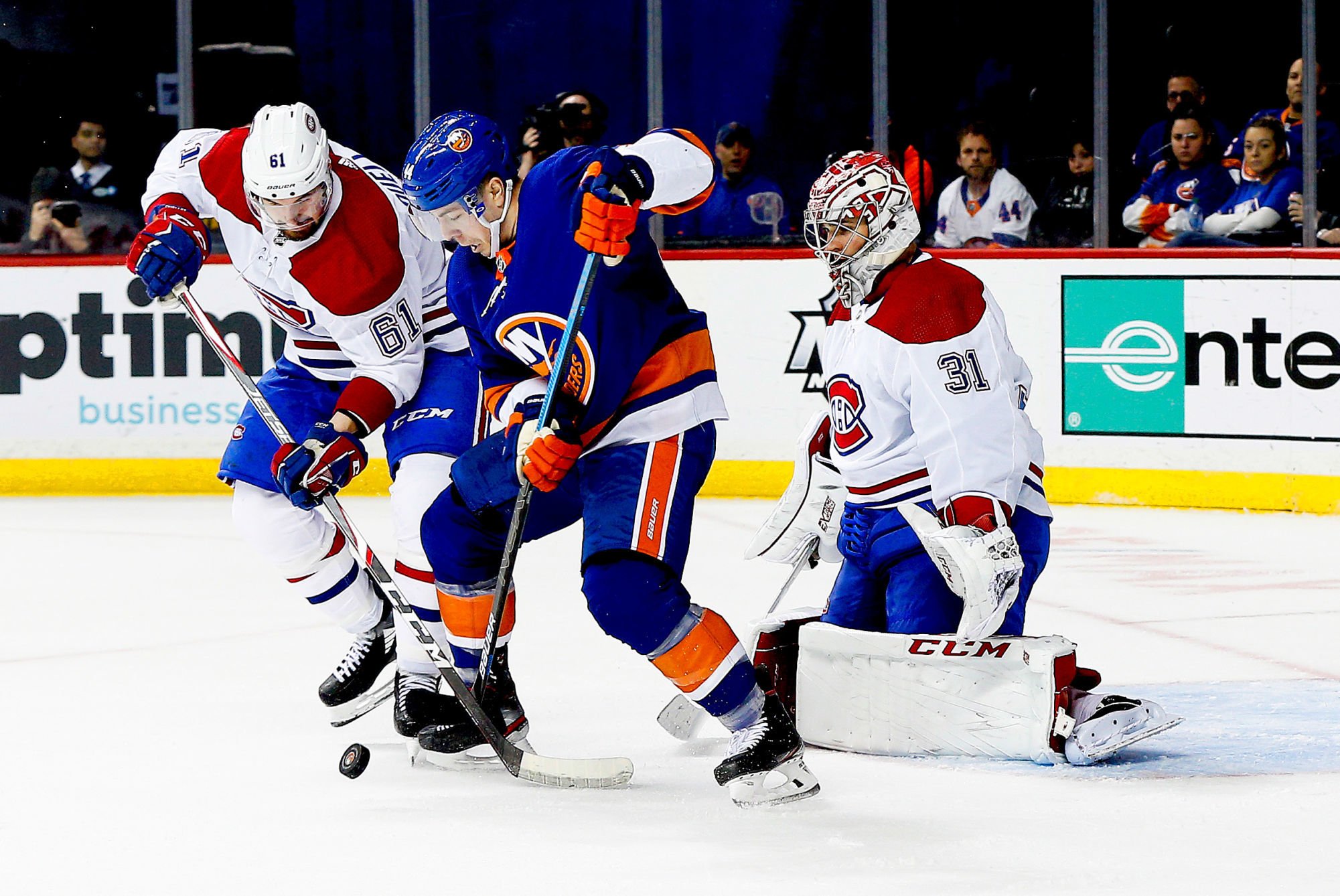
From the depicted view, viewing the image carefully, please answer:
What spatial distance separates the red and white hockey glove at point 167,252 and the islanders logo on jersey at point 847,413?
3.59ft

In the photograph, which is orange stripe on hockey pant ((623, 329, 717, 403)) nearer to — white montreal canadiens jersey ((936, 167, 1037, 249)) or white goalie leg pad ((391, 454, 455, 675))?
white goalie leg pad ((391, 454, 455, 675))

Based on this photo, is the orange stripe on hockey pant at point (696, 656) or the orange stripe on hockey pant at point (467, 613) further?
the orange stripe on hockey pant at point (467, 613)

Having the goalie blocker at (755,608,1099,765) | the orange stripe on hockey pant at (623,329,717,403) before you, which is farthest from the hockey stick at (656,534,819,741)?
the orange stripe on hockey pant at (623,329,717,403)

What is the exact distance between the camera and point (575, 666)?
3943mm

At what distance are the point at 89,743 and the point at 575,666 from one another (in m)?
1.04

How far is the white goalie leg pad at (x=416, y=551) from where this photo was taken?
3223 mm

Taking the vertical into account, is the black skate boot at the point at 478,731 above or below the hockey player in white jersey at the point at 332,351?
below

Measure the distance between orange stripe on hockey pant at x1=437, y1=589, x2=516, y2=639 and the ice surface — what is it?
23 cm

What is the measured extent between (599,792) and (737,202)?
4346 mm

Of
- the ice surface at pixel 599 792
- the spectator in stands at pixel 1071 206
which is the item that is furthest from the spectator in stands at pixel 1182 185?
the ice surface at pixel 599 792

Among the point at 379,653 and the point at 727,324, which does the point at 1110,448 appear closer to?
the point at 727,324

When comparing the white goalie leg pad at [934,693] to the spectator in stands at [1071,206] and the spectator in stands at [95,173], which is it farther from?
the spectator in stands at [95,173]

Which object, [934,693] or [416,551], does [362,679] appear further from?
[934,693]

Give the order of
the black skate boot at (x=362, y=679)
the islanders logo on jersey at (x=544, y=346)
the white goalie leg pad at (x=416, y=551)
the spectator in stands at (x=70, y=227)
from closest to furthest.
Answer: the islanders logo on jersey at (x=544, y=346)
the white goalie leg pad at (x=416, y=551)
the black skate boot at (x=362, y=679)
the spectator in stands at (x=70, y=227)
